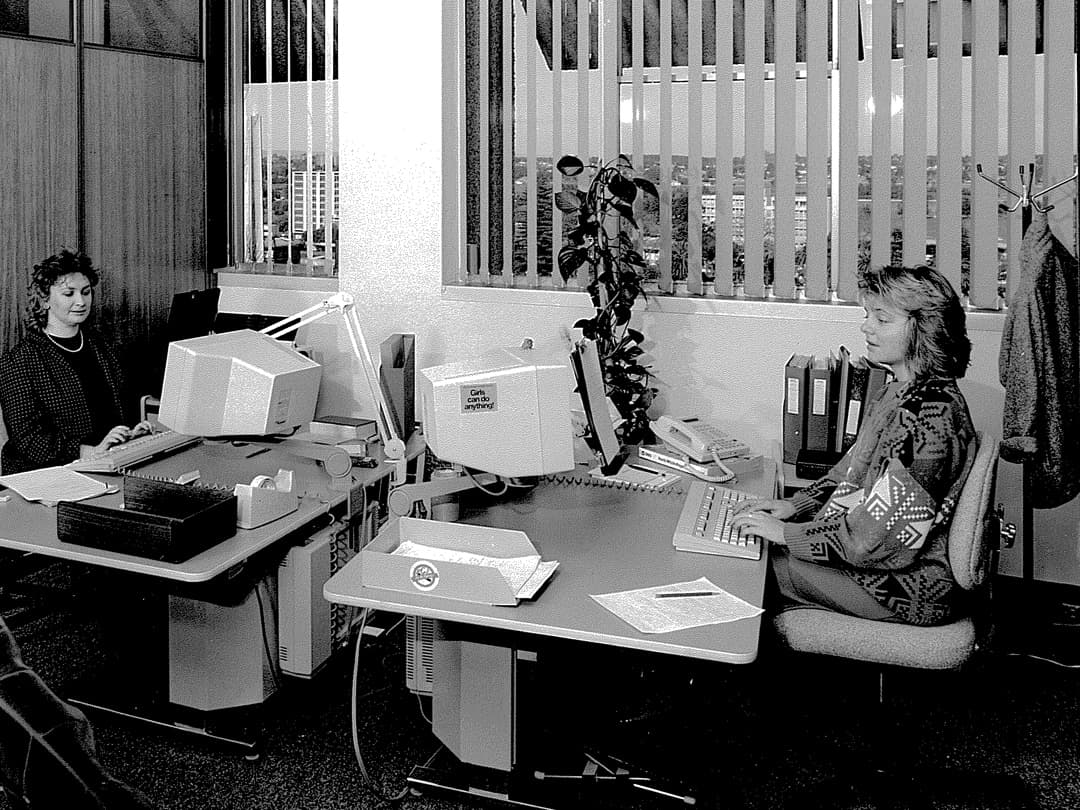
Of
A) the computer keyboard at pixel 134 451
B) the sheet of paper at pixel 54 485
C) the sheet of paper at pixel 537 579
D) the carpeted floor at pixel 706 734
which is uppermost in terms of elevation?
the computer keyboard at pixel 134 451

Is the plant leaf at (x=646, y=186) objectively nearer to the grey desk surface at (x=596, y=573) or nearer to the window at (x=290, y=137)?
the grey desk surface at (x=596, y=573)

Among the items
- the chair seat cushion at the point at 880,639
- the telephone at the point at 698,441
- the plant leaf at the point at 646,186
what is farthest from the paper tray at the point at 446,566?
the plant leaf at the point at 646,186

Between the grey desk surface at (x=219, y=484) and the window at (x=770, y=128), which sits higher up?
the window at (x=770, y=128)

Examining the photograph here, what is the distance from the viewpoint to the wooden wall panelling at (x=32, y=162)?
158 inches

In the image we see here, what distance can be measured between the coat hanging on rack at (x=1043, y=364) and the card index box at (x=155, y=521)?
224 centimetres

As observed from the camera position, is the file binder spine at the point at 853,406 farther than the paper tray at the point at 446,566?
Yes

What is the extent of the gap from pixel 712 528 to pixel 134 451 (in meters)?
1.71

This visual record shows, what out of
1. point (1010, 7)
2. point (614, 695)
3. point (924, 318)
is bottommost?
point (614, 695)

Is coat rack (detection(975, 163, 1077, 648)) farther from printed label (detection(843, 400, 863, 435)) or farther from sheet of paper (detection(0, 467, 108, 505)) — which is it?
sheet of paper (detection(0, 467, 108, 505))

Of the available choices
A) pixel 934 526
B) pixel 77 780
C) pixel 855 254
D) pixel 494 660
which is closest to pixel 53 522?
pixel 494 660

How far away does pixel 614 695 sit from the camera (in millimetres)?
3270

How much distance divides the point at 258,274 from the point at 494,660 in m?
2.93

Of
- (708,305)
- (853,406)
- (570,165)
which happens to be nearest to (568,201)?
(570,165)

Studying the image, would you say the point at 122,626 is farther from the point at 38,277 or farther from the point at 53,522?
the point at 38,277
